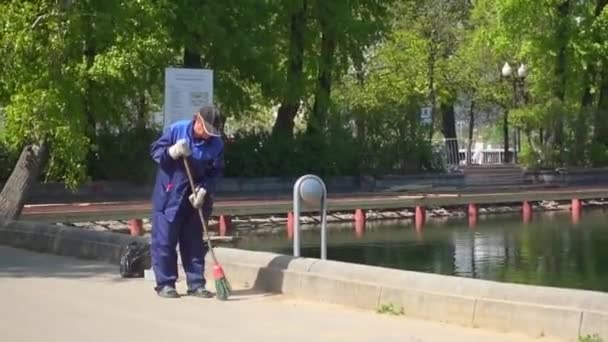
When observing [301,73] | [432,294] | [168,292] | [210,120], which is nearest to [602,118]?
[301,73]

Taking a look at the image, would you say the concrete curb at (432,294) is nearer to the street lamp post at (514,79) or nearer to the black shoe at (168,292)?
the black shoe at (168,292)

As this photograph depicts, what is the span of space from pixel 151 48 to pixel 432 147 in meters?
23.7

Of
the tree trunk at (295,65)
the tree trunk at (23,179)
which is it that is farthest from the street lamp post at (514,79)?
the tree trunk at (23,179)

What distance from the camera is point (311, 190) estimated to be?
11195mm

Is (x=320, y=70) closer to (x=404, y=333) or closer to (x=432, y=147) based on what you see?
(x=432, y=147)

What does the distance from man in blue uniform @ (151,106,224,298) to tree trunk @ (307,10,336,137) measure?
2920 cm

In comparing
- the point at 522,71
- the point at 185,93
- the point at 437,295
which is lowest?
the point at 437,295

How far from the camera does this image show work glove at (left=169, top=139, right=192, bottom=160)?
9.95 meters

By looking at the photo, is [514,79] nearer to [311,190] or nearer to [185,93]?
[185,93]

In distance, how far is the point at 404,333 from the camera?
8.48 metres

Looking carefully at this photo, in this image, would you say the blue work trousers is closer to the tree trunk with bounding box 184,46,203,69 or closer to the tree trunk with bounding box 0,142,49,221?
the tree trunk with bounding box 0,142,49,221

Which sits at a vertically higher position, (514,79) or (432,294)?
(514,79)

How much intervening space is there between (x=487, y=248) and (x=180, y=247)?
13992 mm

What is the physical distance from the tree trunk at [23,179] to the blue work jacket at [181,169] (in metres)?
8.87
